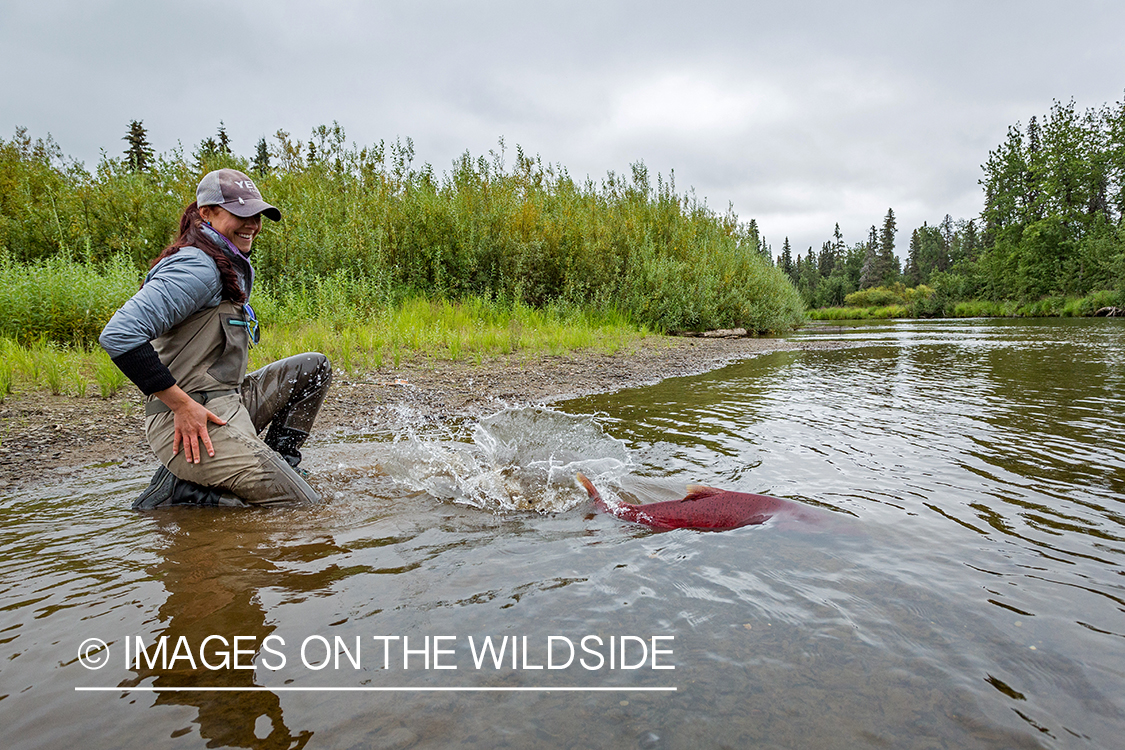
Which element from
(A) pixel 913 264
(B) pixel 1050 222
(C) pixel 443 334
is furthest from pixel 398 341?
(A) pixel 913 264

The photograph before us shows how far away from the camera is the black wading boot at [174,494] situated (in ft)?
10.6

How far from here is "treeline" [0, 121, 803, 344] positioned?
1108 centimetres

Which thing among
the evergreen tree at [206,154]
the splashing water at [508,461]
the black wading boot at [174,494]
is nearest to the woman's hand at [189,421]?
the black wading boot at [174,494]

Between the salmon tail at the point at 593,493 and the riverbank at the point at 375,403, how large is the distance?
235cm

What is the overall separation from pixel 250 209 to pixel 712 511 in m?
2.94

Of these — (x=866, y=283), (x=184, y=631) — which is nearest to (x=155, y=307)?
(x=184, y=631)

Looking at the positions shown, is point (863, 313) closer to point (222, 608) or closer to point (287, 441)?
point (287, 441)

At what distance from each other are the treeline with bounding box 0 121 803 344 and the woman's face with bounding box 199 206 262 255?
7.22 m

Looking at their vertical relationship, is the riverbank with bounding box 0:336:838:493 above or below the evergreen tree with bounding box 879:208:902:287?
below

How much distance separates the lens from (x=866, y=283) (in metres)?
90.2

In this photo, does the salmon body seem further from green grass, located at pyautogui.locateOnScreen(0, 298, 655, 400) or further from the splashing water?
green grass, located at pyautogui.locateOnScreen(0, 298, 655, 400)

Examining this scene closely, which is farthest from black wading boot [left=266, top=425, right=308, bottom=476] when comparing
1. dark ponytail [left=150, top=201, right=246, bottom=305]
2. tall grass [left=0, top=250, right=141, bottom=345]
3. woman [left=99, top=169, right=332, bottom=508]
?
tall grass [left=0, top=250, right=141, bottom=345]

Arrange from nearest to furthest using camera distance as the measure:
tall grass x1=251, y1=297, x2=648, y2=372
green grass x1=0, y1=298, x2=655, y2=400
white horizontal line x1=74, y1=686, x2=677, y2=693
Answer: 1. white horizontal line x1=74, y1=686, x2=677, y2=693
2. green grass x1=0, y1=298, x2=655, y2=400
3. tall grass x1=251, y1=297, x2=648, y2=372

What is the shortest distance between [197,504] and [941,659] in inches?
141
